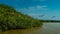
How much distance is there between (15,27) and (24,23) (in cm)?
245

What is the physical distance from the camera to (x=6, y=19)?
3278 cm

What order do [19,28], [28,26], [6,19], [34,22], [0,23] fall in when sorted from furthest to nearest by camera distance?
1. [34,22]
2. [28,26]
3. [19,28]
4. [6,19]
5. [0,23]

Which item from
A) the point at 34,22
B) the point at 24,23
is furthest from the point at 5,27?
the point at 34,22

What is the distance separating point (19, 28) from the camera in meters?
35.0

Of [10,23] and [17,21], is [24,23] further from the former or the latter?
[10,23]

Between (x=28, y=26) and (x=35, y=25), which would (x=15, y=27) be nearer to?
(x=28, y=26)

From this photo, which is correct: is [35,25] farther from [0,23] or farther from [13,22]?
[0,23]

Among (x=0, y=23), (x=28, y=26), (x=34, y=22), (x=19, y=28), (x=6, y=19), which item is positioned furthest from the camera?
(x=34, y=22)

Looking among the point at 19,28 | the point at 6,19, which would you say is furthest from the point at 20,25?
the point at 6,19

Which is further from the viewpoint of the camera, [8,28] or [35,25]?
[35,25]

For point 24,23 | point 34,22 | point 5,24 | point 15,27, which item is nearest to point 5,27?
point 5,24

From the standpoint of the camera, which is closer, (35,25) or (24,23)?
(24,23)

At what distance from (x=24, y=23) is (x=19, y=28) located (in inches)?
66.4

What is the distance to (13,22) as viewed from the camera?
33.4 meters
